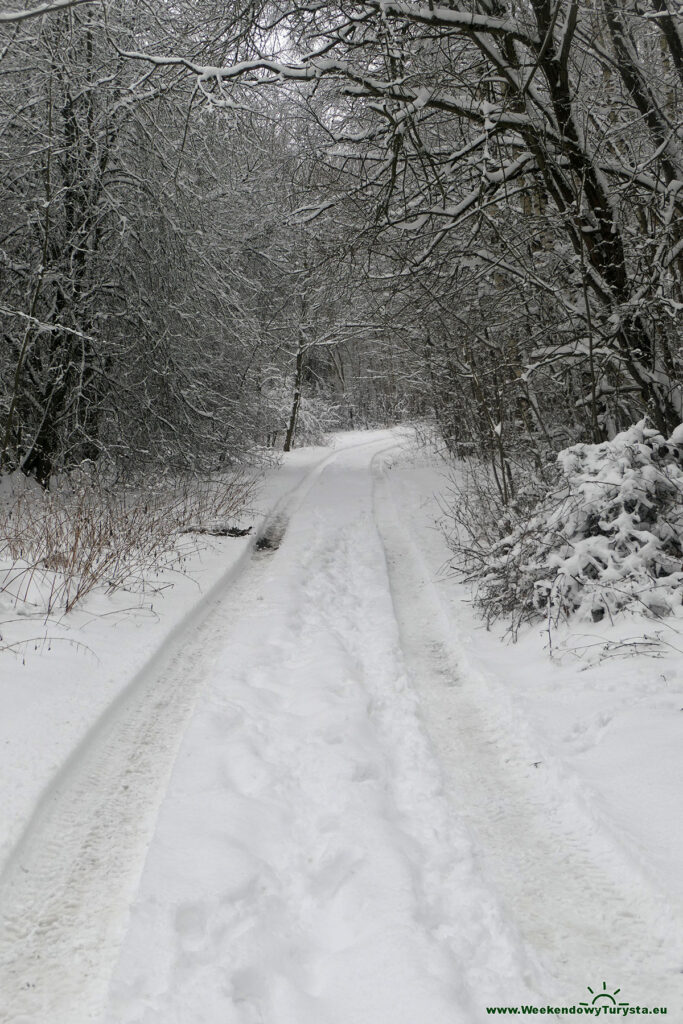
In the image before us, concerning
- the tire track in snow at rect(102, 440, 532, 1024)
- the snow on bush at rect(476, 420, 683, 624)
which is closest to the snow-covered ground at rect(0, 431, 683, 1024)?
the tire track in snow at rect(102, 440, 532, 1024)

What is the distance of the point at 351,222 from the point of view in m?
8.32

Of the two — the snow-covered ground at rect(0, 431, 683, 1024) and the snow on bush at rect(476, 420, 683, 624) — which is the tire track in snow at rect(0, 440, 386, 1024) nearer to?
the snow-covered ground at rect(0, 431, 683, 1024)

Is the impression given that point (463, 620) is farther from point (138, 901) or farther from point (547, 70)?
point (547, 70)

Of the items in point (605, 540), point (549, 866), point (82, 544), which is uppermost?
point (605, 540)

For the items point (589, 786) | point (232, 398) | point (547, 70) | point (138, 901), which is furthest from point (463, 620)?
point (232, 398)

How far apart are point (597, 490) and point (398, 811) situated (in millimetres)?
3402

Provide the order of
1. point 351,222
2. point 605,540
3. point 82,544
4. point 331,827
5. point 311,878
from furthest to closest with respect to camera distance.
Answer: point 351,222 → point 82,544 → point 605,540 → point 331,827 → point 311,878

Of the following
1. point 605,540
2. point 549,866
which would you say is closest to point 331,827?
point 549,866

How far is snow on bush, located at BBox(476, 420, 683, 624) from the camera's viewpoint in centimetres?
527

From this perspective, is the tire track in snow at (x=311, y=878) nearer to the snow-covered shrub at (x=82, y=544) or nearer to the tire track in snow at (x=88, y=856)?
the tire track in snow at (x=88, y=856)

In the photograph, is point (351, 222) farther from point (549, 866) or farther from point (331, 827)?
point (549, 866)

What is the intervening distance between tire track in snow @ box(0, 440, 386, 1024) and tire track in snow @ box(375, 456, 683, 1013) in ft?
4.87

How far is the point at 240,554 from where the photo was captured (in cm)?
877

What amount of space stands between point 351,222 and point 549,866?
7.26m
